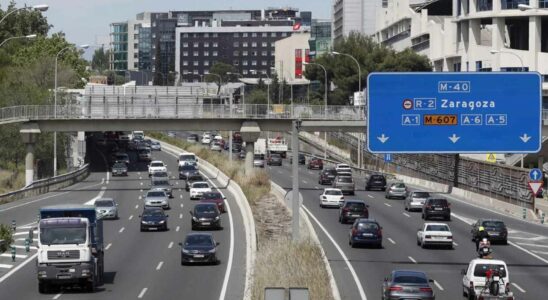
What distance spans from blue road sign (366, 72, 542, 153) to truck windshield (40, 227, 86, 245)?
9750 millimetres

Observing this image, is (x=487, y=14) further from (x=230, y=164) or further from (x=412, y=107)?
(x=412, y=107)

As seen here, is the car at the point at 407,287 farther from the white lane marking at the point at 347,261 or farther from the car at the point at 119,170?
the car at the point at 119,170

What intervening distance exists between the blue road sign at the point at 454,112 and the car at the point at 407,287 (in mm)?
4481

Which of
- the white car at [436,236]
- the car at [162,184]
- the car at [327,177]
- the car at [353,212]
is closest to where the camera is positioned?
the white car at [436,236]

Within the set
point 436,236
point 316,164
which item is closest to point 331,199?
point 436,236

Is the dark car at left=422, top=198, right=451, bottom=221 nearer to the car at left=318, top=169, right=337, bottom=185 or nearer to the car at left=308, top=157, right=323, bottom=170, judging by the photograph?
the car at left=318, top=169, right=337, bottom=185

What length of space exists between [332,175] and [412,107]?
5827 cm

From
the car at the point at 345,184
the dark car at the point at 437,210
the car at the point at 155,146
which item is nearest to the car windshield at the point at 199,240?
the dark car at the point at 437,210

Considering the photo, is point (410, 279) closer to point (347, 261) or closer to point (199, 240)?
point (347, 261)

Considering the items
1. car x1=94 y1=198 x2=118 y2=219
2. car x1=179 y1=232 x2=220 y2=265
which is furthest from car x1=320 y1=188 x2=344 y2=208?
car x1=179 y1=232 x2=220 y2=265

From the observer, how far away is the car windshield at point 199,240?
1741 inches

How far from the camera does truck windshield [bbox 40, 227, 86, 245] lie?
115ft

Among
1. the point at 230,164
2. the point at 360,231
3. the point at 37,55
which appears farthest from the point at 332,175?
the point at 37,55

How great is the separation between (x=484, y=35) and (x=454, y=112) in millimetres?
91207
